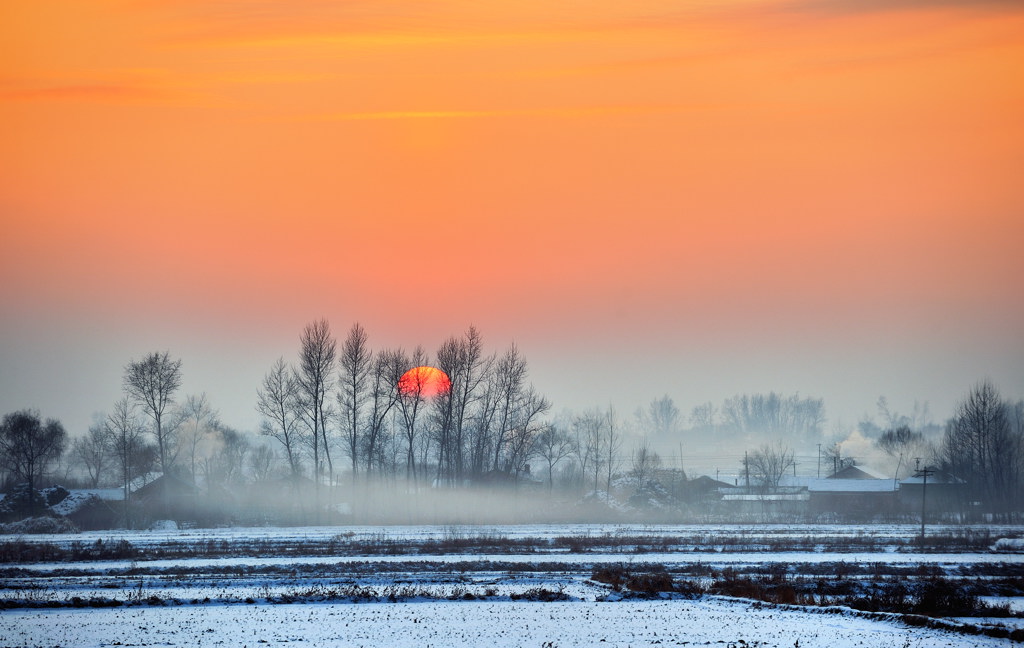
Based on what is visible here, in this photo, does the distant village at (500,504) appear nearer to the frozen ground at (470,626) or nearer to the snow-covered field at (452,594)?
the snow-covered field at (452,594)

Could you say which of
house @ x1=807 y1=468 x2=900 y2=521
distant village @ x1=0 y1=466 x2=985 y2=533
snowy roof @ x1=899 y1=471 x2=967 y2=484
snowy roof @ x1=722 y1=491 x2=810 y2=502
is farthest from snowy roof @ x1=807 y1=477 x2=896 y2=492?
snowy roof @ x1=722 y1=491 x2=810 y2=502

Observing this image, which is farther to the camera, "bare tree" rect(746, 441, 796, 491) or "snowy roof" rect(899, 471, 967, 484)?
"bare tree" rect(746, 441, 796, 491)

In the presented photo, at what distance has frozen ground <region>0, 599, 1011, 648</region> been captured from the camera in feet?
87.0

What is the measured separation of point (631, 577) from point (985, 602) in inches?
475

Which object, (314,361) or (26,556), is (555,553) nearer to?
(26,556)

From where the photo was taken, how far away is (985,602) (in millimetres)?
33031

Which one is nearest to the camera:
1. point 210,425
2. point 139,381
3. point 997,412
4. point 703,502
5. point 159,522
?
point 159,522

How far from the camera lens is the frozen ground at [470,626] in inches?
1044

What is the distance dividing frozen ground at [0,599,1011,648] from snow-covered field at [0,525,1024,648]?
0.07 meters

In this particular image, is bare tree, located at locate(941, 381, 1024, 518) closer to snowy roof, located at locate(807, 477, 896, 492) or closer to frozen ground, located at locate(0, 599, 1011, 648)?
snowy roof, located at locate(807, 477, 896, 492)

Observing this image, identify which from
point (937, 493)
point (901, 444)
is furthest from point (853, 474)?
point (901, 444)

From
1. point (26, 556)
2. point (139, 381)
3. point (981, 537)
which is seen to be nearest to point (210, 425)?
point (139, 381)

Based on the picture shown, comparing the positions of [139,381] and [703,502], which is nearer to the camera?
[139,381]

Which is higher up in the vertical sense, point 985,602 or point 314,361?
point 314,361
